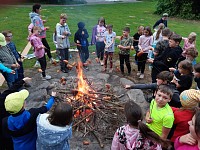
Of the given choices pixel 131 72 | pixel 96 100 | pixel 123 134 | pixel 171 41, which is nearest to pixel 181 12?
pixel 131 72

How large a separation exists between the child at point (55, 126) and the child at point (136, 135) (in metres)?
0.70

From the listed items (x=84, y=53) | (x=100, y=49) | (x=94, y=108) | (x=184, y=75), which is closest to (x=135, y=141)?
(x=184, y=75)

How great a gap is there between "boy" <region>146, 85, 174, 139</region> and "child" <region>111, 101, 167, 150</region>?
0.66 meters

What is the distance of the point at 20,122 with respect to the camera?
10.1ft

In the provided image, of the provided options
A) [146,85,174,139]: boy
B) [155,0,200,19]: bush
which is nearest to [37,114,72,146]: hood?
[146,85,174,139]: boy

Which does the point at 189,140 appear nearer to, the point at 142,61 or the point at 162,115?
the point at 162,115

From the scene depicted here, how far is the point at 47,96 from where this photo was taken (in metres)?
5.96

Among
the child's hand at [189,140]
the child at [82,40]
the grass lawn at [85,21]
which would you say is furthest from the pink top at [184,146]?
the grass lawn at [85,21]

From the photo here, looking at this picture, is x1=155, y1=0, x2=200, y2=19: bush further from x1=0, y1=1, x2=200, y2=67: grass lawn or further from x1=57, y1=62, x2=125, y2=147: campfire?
x1=57, y1=62, x2=125, y2=147: campfire

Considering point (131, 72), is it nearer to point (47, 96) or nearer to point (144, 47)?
point (144, 47)

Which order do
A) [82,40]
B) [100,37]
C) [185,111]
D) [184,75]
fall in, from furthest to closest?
1. [100,37]
2. [82,40]
3. [184,75]
4. [185,111]

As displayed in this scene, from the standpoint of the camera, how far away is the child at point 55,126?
2957 mm

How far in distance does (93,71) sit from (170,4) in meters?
14.5

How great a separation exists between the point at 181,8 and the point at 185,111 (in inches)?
702
